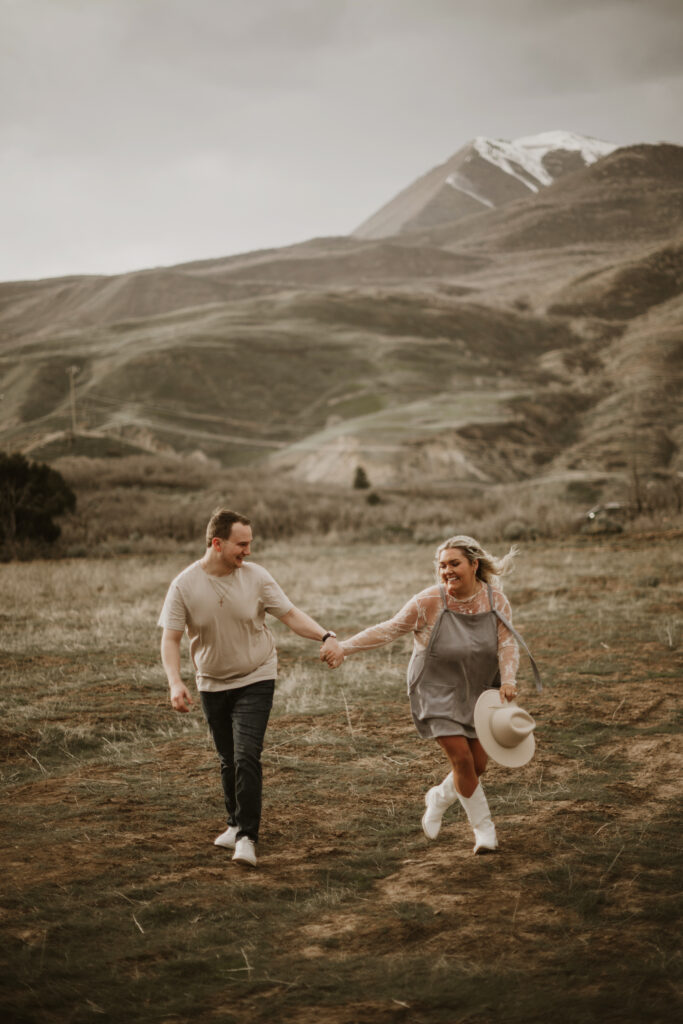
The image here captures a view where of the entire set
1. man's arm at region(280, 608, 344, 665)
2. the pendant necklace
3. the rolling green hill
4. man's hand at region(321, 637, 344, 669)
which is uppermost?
the rolling green hill

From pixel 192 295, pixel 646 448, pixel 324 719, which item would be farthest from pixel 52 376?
pixel 324 719

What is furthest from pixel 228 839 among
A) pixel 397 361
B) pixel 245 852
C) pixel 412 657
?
pixel 397 361

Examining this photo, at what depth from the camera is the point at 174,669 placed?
5109 millimetres

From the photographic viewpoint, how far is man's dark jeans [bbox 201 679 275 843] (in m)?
5.04

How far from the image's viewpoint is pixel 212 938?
4.21 meters

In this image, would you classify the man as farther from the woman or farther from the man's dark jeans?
the woman

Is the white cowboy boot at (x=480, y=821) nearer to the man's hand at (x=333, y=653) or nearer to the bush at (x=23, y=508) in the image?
the man's hand at (x=333, y=653)

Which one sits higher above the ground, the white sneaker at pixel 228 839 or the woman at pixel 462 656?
the woman at pixel 462 656

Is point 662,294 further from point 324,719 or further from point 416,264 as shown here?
point 324,719

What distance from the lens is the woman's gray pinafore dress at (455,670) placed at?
4945mm

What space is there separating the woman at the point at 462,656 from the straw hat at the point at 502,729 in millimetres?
141

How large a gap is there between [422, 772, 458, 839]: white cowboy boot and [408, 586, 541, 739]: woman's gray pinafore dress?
0.38 metres

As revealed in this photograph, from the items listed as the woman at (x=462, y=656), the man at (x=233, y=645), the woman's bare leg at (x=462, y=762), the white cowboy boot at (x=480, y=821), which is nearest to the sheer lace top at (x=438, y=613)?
the woman at (x=462, y=656)

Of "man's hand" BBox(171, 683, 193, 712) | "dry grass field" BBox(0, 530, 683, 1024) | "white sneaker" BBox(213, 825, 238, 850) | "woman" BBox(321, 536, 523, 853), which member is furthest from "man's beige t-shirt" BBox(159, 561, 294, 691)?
→ "dry grass field" BBox(0, 530, 683, 1024)
